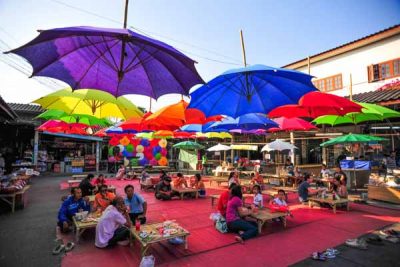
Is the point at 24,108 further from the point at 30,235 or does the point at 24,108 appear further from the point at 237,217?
the point at 237,217

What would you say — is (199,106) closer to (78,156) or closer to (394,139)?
(394,139)

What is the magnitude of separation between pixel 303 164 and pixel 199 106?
12.5 meters

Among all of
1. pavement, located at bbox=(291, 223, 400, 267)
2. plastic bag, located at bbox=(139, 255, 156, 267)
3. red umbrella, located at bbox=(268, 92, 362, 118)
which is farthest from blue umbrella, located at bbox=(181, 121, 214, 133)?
plastic bag, located at bbox=(139, 255, 156, 267)

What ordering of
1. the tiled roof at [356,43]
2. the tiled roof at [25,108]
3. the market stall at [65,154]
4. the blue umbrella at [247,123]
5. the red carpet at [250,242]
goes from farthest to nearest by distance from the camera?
the market stall at [65,154] < the tiled roof at [25,108] < the tiled roof at [356,43] < the blue umbrella at [247,123] < the red carpet at [250,242]

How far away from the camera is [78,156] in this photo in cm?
2052

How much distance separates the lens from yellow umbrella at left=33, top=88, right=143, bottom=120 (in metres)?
7.21

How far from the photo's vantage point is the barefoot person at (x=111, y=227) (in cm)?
526

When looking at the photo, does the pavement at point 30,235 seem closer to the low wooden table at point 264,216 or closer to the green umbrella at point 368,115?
the low wooden table at point 264,216

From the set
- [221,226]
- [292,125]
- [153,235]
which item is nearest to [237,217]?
[221,226]

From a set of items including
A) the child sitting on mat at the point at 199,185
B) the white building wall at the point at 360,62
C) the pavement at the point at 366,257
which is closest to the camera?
the pavement at the point at 366,257

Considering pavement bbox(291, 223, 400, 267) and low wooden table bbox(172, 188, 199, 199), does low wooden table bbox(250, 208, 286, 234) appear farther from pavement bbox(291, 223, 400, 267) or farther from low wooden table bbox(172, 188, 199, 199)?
low wooden table bbox(172, 188, 199, 199)

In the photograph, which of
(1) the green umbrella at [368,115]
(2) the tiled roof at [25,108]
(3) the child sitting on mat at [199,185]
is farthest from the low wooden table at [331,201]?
(2) the tiled roof at [25,108]

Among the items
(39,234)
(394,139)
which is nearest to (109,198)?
(39,234)

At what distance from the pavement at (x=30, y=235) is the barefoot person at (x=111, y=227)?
0.84m
